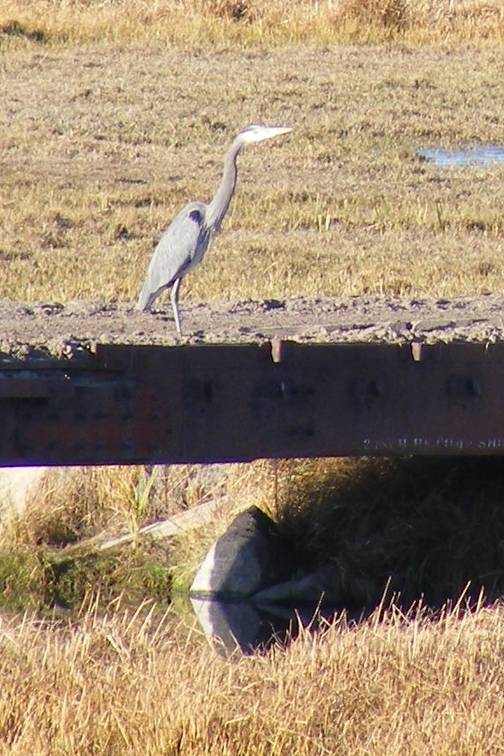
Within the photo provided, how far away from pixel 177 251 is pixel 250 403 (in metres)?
2.01

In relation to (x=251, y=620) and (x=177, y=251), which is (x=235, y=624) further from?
(x=177, y=251)

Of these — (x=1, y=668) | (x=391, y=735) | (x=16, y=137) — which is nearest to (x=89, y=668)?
(x=1, y=668)

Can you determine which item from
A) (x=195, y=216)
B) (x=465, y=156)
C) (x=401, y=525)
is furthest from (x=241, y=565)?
(x=465, y=156)

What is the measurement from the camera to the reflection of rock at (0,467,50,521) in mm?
7045

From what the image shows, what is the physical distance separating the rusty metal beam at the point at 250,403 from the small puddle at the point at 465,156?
7.90m

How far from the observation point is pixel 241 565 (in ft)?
21.7

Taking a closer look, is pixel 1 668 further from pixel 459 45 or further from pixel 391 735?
pixel 459 45

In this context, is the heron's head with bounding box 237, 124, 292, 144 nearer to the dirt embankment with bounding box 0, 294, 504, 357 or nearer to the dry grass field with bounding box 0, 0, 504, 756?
the dirt embankment with bounding box 0, 294, 504, 357

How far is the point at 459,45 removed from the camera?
18.6 meters

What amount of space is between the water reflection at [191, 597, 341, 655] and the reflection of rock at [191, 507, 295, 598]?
0.21 feet

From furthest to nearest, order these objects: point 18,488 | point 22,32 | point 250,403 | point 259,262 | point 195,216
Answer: point 22,32 < point 259,262 < point 195,216 < point 18,488 < point 250,403

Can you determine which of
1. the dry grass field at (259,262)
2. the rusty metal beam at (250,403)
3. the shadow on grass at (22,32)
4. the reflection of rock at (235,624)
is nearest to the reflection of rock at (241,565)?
the reflection of rock at (235,624)

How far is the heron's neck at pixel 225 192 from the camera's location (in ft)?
24.8

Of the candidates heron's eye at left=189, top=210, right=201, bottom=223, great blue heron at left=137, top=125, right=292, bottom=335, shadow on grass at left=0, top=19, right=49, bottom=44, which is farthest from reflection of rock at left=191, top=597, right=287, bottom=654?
shadow on grass at left=0, top=19, right=49, bottom=44
